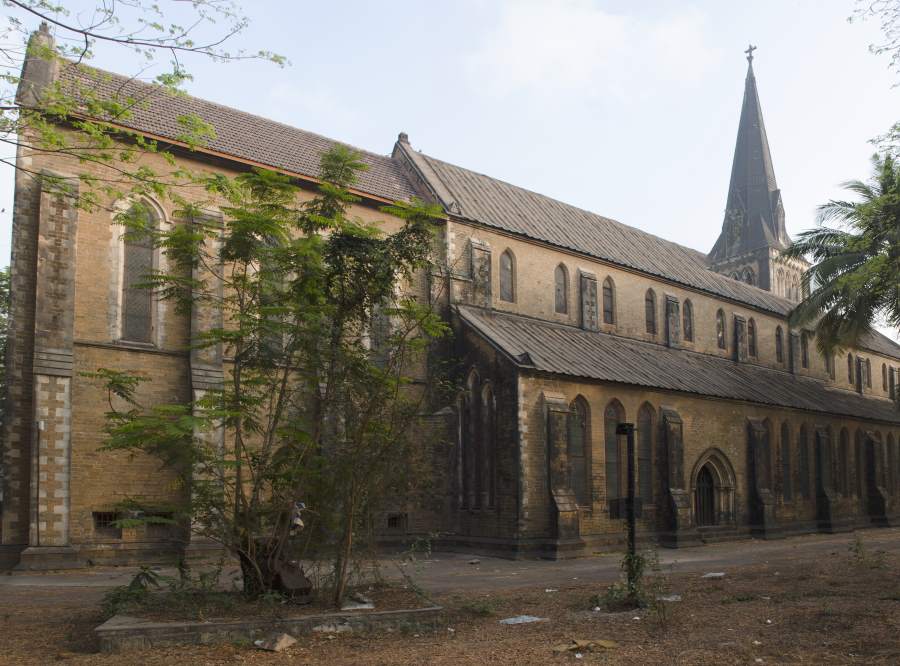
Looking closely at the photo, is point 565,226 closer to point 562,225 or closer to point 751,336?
point 562,225

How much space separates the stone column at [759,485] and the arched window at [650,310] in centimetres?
496

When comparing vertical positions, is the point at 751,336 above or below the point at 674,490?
above

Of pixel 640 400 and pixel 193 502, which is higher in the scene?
pixel 640 400

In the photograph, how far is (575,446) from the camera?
78.1ft

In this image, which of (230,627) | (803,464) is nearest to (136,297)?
(230,627)

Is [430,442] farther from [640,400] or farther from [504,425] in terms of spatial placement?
[640,400]

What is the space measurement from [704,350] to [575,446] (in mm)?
12963

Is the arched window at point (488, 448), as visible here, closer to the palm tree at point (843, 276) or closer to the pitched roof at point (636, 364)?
the pitched roof at point (636, 364)

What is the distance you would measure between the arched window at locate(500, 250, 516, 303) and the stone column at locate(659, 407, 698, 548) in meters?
5.99

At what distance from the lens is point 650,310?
106 feet

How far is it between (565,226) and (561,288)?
326cm

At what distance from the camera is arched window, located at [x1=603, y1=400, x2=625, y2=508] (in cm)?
2469

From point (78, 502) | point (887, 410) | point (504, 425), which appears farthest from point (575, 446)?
point (887, 410)

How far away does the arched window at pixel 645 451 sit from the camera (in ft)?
84.5
